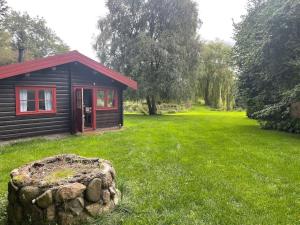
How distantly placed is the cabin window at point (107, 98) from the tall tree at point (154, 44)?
709 centimetres

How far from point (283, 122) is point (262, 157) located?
264 inches

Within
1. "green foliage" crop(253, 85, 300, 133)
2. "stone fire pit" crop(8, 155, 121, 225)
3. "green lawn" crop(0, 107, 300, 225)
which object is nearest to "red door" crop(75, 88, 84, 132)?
"green lawn" crop(0, 107, 300, 225)

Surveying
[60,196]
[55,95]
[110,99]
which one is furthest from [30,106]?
[60,196]

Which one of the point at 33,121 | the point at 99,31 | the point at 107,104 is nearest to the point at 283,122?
the point at 107,104

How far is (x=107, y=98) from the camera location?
44.1 ft

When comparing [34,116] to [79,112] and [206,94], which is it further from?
[206,94]

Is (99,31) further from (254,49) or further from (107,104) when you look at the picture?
(254,49)

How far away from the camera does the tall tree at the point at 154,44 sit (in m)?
21.0

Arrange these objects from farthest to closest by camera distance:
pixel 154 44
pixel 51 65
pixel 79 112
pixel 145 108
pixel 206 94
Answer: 1. pixel 206 94
2. pixel 145 108
3. pixel 154 44
4. pixel 79 112
5. pixel 51 65

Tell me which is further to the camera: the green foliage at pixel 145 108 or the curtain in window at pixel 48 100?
the green foliage at pixel 145 108

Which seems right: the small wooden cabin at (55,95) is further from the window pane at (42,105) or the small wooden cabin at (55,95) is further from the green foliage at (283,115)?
the green foliage at (283,115)

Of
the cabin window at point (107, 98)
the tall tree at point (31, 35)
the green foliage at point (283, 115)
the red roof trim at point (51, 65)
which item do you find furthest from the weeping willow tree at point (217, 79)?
the red roof trim at point (51, 65)

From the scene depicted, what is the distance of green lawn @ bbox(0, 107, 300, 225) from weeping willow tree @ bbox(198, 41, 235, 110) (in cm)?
2427

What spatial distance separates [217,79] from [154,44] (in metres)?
16.2
